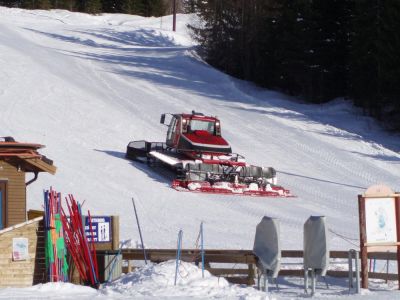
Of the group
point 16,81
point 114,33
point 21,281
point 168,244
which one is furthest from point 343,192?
point 114,33

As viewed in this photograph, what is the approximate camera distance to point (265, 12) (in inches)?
2031

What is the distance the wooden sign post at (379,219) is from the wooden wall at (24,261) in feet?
17.0

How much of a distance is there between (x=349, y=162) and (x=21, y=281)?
19975 millimetres

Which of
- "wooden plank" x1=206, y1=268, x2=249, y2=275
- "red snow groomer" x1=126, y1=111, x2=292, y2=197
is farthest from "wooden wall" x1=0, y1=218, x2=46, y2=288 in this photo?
"red snow groomer" x1=126, y1=111, x2=292, y2=197

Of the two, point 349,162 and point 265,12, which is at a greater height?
point 265,12

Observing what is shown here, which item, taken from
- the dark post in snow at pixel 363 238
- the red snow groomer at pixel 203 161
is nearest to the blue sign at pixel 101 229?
→ the dark post in snow at pixel 363 238

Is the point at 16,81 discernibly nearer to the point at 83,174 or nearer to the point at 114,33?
the point at 83,174

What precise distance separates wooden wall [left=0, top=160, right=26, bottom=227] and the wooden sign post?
6.73m

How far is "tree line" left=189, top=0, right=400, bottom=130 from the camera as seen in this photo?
134 ft

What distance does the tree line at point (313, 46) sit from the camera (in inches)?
1603

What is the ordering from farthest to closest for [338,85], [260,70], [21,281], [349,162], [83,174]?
1. [260,70]
2. [338,85]
3. [349,162]
4. [83,174]
5. [21,281]

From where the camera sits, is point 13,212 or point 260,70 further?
point 260,70

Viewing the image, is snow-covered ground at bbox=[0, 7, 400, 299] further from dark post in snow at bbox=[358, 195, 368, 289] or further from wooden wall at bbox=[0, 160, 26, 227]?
wooden wall at bbox=[0, 160, 26, 227]

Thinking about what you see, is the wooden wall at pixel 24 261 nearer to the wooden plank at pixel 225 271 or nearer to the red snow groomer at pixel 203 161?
the wooden plank at pixel 225 271
